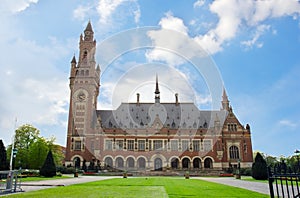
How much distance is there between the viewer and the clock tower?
53.1 m

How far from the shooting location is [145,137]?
5547 cm

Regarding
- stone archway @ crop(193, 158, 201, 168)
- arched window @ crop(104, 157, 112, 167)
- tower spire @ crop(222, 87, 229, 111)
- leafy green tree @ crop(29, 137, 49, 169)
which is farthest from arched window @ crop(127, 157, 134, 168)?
tower spire @ crop(222, 87, 229, 111)

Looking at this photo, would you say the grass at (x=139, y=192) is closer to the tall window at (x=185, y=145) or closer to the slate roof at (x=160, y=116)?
the tall window at (x=185, y=145)

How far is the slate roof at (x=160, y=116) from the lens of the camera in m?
56.9

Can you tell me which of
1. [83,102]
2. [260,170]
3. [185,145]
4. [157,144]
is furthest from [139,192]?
[83,102]

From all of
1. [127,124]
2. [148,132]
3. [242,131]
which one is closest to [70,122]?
[127,124]

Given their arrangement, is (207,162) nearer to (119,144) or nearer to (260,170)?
(119,144)

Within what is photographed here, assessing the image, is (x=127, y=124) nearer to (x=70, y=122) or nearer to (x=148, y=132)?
(x=148, y=132)

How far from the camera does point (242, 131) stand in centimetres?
5522

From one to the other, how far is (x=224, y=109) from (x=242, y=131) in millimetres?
10201

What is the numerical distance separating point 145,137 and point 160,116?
618 cm

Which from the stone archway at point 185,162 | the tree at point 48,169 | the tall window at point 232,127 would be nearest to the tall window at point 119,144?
the stone archway at point 185,162

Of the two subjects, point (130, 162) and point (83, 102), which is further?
point (83, 102)

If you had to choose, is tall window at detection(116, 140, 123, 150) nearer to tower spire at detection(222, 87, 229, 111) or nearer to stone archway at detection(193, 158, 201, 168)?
stone archway at detection(193, 158, 201, 168)
